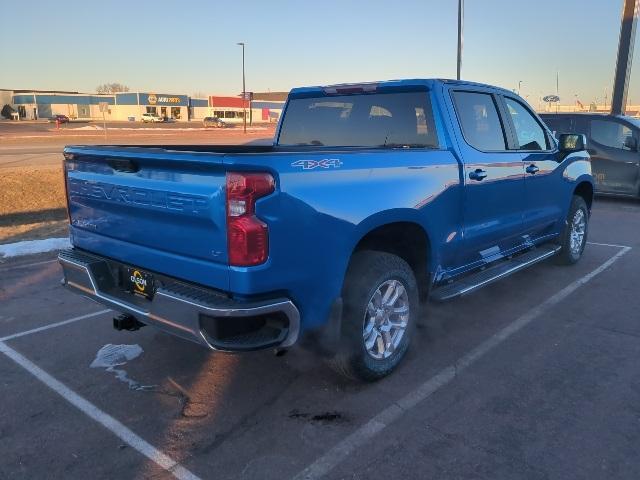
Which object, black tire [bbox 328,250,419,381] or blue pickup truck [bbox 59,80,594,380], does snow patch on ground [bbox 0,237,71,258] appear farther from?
black tire [bbox 328,250,419,381]

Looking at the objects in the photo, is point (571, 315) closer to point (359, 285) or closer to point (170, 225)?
point (359, 285)

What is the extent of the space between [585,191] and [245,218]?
17.7 feet

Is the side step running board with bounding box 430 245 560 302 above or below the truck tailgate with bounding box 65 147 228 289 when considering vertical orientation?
below

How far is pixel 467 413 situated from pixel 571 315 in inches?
87.8

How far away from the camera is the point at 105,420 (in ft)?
10.7

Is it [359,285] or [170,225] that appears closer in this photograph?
[170,225]

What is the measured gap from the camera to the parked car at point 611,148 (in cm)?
1133

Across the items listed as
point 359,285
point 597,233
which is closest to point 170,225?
point 359,285

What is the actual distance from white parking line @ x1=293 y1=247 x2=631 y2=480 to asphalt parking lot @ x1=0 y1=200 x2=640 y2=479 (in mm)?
11

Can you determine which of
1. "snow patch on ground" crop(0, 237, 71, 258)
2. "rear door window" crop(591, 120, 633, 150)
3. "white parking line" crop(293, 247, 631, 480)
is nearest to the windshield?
"white parking line" crop(293, 247, 631, 480)

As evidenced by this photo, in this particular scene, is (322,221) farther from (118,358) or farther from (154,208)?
(118,358)

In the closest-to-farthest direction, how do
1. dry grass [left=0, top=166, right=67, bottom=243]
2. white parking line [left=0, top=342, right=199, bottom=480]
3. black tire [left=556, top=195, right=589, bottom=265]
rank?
white parking line [left=0, top=342, right=199, bottom=480]
black tire [left=556, top=195, right=589, bottom=265]
dry grass [left=0, top=166, right=67, bottom=243]

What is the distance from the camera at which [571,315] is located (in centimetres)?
502

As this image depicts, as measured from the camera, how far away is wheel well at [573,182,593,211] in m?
6.58
